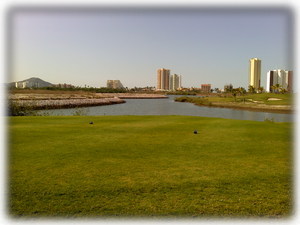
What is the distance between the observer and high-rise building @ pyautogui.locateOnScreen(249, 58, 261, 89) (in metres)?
117

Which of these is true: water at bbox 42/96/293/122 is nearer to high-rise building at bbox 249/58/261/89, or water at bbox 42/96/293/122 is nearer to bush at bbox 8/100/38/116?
bush at bbox 8/100/38/116

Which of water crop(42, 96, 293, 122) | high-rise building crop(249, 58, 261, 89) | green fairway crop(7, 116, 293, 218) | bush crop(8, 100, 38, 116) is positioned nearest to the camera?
green fairway crop(7, 116, 293, 218)

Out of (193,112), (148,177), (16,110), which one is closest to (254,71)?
(193,112)

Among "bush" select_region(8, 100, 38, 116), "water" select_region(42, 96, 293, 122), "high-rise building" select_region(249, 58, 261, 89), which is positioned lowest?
"water" select_region(42, 96, 293, 122)

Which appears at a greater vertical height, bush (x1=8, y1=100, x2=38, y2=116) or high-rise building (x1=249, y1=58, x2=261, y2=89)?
high-rise building (x1=249, y1=58, x2=261, y2=89)

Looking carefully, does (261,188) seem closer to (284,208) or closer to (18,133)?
(284,208)

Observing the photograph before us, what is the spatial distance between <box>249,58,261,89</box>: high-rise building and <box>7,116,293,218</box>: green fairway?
118232 mm

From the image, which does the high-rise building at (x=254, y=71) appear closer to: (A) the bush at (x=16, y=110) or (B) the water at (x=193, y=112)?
(B) the water at (x=193, y=112)

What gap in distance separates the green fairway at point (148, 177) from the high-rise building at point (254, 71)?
118232mm

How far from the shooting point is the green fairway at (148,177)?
507 cm

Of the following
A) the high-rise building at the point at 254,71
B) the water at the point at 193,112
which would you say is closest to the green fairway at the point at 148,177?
the water at the point at 193,112

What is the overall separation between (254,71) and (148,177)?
441 feet

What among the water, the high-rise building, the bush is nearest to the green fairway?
the bush

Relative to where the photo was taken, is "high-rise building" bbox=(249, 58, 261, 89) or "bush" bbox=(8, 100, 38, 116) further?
"high-rise building" bbox=(249, 58, 261, 89)
